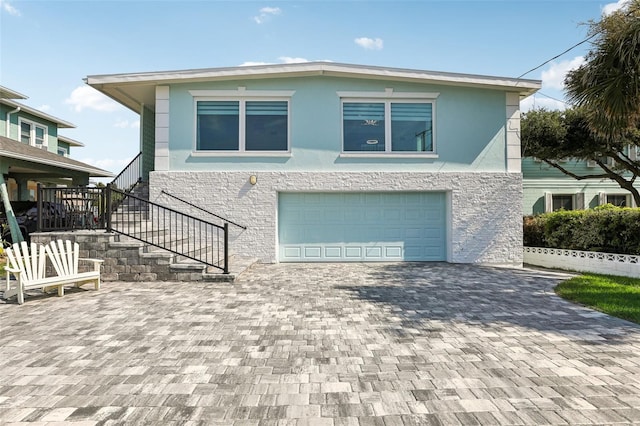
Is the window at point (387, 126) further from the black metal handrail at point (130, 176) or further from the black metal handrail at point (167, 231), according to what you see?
the black metal handrail at point (130, 176)

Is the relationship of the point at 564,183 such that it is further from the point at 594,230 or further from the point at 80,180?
the point at 80,180

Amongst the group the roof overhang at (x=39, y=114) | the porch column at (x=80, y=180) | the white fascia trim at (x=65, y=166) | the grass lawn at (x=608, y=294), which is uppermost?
the roof overhang at (x=39, y=114)

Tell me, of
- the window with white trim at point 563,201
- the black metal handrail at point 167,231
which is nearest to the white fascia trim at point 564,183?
the window with white trim at point 563,201

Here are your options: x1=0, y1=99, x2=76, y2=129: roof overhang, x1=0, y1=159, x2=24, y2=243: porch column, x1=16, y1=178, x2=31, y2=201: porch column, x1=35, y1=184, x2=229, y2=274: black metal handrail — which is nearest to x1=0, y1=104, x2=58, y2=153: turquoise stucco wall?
x1=0, y1=99, x2=76, y2=129: roof overhang

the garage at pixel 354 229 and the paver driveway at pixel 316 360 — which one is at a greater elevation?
the garage at pixel 354 229

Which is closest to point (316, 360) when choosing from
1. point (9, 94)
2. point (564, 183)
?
point (9, 94)

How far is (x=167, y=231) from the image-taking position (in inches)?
390

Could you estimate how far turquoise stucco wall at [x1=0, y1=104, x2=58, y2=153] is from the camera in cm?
1562

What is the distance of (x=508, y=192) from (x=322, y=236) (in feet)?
18.6

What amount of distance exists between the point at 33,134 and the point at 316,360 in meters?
20.4

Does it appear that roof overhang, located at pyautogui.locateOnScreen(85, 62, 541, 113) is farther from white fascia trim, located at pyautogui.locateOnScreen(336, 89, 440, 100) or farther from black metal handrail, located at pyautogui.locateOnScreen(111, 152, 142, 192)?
black metal handrail, located at pyautogui.locateOnScreen(111, 152, 142, 192)

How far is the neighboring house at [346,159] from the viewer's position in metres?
10.4

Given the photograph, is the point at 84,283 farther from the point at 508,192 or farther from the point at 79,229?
the point at 508,192

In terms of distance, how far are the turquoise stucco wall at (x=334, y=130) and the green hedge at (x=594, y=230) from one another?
2.45 metres
